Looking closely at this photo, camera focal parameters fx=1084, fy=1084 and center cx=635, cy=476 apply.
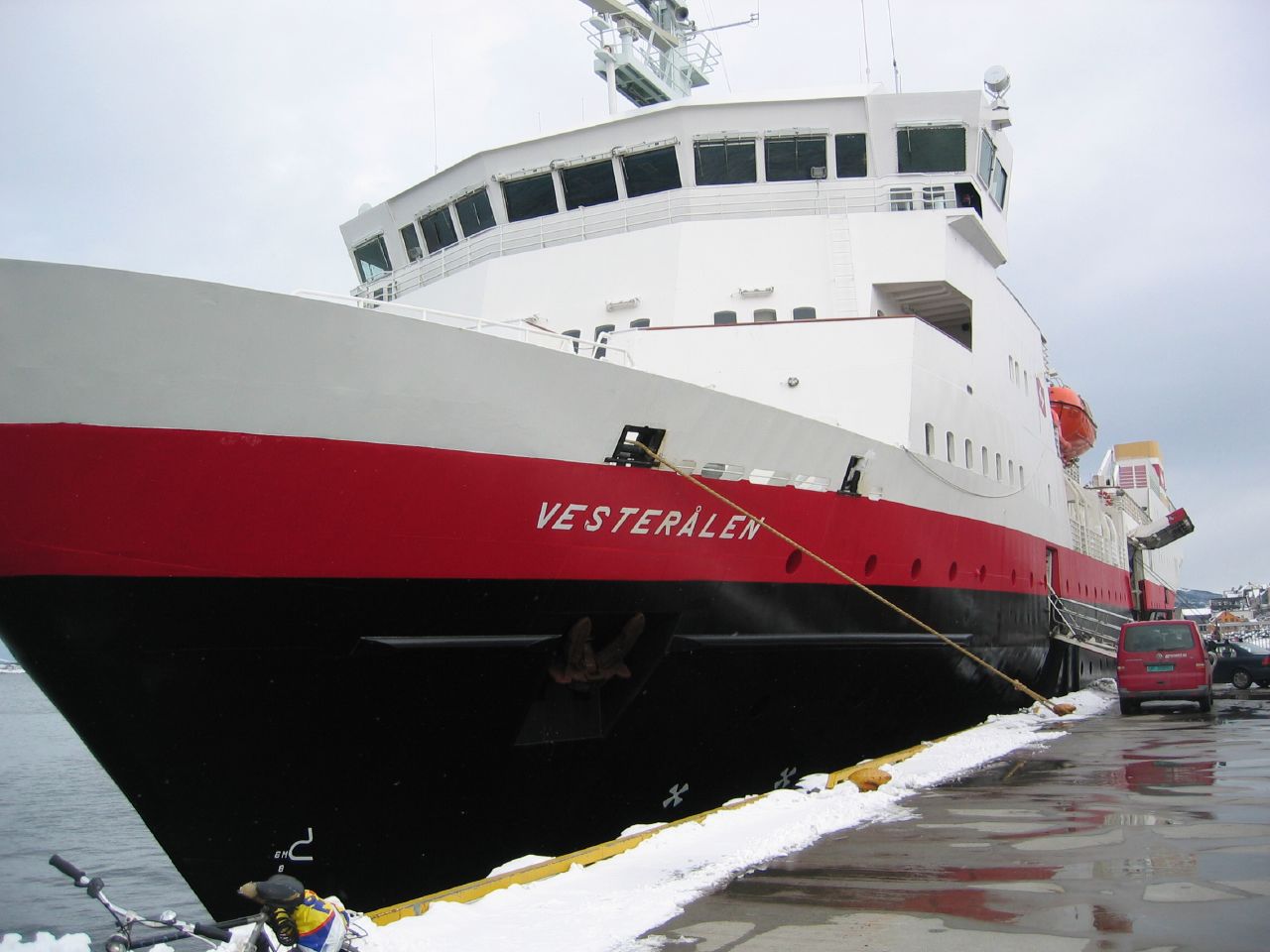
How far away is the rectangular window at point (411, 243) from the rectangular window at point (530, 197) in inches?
66.7

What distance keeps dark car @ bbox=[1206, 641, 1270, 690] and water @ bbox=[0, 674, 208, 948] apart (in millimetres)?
→ 19137

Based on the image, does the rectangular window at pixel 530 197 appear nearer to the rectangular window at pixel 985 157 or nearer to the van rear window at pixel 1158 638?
the rectangular window at pixel 985 157

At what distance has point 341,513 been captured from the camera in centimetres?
587

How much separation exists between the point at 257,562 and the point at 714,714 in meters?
3.85

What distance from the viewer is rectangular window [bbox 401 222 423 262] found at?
45.1ft

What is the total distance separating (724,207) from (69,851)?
13.5 metres

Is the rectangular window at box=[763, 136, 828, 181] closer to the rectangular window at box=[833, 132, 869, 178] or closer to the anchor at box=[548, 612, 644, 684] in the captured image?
the rectangular window at box=[833, 132, 869, 178]

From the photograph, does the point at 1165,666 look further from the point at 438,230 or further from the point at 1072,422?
the point at 438,230

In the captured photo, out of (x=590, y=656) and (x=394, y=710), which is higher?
(x=590, y=656)

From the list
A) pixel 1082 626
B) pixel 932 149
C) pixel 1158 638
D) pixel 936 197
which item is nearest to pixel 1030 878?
pixel 936 197

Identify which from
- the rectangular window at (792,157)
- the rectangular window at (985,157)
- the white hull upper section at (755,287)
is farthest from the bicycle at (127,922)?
the rectangular window at (985,157)

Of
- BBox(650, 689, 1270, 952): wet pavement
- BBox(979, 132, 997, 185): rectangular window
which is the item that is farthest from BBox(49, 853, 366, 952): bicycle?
BBox(979, 132, 997, 185): rectangular window

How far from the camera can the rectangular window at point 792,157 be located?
12.0 m

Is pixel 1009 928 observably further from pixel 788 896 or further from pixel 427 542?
pixel 427 542
